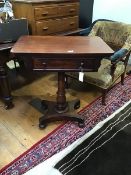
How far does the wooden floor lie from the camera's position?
1705 mm

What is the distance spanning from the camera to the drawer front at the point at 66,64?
5.04 feet

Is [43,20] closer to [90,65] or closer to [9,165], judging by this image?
[90,65]

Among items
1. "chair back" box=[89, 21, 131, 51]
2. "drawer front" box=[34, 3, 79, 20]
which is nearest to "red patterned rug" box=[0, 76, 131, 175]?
"chair back" box=[89, 21, 131, 51]

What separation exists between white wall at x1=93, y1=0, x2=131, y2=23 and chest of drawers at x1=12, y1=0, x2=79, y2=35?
0.89m

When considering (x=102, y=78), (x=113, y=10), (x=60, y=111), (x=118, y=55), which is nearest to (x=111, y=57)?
(x=118, y=55)

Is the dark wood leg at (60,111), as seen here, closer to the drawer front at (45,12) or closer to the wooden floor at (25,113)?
the wooden floor at (25,113)

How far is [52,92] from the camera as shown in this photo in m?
2.50

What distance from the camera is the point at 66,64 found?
5.09 feet

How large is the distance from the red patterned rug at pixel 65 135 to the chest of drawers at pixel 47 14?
1.00 m

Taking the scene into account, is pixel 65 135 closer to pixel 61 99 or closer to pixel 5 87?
pixel 61 99

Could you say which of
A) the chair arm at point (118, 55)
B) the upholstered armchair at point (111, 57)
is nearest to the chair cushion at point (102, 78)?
the upholstered armchair at point (111, 57)

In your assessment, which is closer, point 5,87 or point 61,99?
point 61,99

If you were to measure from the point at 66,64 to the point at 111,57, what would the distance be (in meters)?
0.68

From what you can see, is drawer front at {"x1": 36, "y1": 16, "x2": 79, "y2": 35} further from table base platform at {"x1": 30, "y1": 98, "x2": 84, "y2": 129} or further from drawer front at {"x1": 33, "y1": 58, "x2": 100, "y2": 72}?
table base platform at {"x1": 30, "y1": 98, "x2": 84, "y2": 129}
